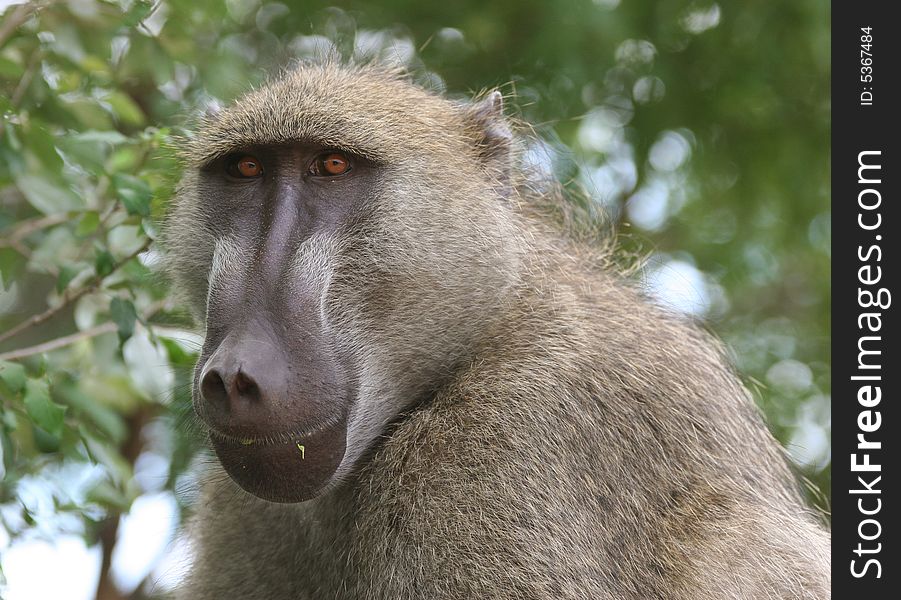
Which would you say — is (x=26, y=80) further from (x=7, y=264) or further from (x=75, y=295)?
(x=75, y=295)

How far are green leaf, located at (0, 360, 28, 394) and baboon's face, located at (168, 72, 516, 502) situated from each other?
2.31ft

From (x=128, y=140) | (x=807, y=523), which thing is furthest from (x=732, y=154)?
(x=128, y=140)

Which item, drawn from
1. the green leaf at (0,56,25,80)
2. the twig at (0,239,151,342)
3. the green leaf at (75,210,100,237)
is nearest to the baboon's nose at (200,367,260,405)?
the twig at (0,239,151,342)

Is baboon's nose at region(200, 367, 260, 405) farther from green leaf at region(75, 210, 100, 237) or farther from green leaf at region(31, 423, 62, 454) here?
green leaf at region(75, 210, 100, 237)

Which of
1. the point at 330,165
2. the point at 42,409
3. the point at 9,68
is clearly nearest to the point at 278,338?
the point at 330,165

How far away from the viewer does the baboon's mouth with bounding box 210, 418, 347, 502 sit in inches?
136

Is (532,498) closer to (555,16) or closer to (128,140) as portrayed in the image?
(128,140)

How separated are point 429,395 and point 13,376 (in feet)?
4.79

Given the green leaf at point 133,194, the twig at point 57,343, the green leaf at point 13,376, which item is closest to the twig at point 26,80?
the green leaf at point 133,194

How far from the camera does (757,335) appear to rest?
8562 mm

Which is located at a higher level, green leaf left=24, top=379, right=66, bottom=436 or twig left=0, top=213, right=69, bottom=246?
twig left=0, top=213, right=69, bottom=246

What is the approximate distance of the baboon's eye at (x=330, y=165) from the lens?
13.3 ft

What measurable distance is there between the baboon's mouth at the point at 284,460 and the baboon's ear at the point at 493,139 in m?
1.46

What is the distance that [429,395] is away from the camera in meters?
4.21
